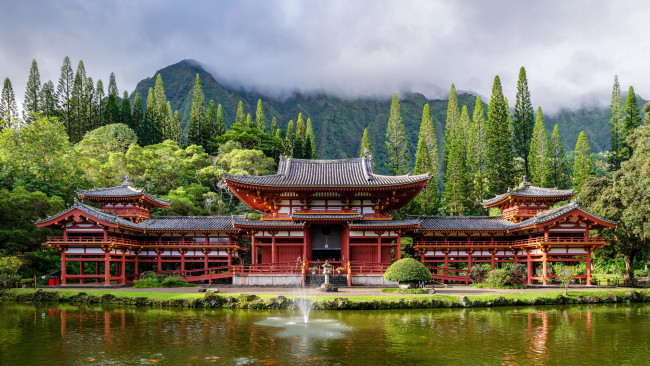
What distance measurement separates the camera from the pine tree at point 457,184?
51781mm

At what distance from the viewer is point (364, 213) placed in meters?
32.2

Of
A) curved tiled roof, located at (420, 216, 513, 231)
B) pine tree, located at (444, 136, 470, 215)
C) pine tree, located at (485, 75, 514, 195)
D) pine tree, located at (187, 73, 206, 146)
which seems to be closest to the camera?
curved tiled roof, located at (420, 216, 513, 231)

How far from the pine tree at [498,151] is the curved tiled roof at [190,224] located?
101 ft

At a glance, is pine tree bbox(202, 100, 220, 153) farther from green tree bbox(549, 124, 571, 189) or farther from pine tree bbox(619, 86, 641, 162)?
pine tree bbox(619, 86, 641, 162)

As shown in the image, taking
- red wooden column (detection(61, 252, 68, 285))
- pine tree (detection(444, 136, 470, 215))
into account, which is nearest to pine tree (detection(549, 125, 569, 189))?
pine tree (detection(444, 136, 470, 215))

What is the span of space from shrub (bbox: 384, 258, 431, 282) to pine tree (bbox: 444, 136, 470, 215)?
28.5m

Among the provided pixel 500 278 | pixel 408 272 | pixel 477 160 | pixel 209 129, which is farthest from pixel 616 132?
pixel 209 129

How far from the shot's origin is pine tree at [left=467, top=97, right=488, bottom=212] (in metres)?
52.8

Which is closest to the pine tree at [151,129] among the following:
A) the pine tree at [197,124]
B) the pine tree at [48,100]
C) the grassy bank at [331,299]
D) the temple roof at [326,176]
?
the pine tree at [197,124]

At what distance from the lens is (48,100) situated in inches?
2482

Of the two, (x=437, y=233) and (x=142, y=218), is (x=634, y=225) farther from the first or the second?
(x=142, y=218)

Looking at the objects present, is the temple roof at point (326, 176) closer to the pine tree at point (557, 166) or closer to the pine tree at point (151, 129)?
the pine tree at point (557, 166)

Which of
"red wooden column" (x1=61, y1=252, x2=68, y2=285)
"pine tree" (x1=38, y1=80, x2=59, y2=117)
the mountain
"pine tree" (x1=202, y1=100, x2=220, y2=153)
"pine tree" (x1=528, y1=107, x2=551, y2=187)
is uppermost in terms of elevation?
the mountain

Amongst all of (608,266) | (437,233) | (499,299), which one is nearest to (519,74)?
(608,266)
